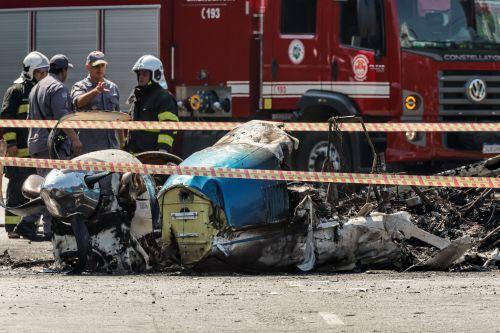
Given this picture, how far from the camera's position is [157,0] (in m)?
18.0

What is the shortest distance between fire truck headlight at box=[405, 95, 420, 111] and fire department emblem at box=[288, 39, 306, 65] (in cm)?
146

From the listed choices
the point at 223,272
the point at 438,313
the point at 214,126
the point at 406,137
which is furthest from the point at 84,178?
the point at 406,137

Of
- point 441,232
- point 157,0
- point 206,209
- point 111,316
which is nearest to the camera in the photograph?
point 111,316

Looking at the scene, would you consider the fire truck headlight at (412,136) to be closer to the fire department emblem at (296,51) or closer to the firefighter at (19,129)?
the fire department emblem at (296,51)

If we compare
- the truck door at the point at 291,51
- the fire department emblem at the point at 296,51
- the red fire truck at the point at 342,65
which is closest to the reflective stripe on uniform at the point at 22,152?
the red fire truck at the point at 342,65

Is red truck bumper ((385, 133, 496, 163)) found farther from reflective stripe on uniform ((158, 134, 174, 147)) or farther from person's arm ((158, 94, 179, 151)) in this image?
reflective stripe on uniform ((158, 134, 174, 147))

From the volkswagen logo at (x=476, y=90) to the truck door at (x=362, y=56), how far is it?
3.22ft

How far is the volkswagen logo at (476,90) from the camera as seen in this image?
16.0 m

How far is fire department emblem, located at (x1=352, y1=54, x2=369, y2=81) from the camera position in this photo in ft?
52.9

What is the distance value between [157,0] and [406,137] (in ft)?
13.8

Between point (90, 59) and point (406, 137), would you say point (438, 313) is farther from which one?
point (406, 137)

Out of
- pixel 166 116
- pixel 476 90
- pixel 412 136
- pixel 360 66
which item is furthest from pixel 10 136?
pixel 476 90

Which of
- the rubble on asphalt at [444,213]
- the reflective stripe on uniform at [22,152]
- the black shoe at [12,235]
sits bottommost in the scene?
the black shoe at [12,235]

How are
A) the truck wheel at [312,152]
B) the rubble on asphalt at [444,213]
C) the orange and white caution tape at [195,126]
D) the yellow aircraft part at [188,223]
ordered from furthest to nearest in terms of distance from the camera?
the truck wheel at [312,152] → the orange and white caution tape at [195,126] → the rubble on asphalt at [444,213] → the yellow aircraft part at [188,223]
